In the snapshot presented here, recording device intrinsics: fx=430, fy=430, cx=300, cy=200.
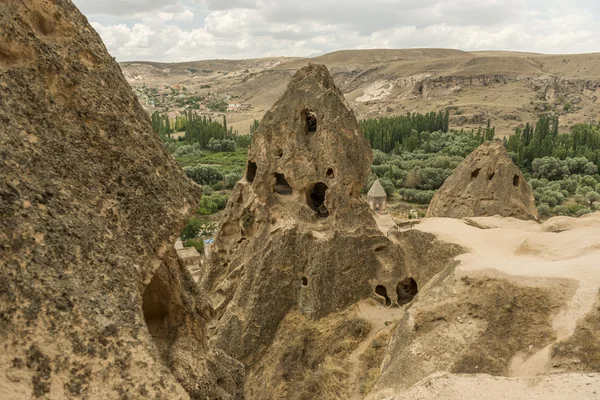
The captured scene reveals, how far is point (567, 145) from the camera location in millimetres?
55062

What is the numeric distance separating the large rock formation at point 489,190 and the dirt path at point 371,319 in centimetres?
963

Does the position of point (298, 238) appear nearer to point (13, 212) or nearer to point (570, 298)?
point (570, 298)

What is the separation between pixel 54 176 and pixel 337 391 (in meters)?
9.29

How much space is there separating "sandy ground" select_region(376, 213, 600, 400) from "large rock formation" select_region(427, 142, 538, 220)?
2.52 metres

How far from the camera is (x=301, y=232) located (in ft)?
41.5

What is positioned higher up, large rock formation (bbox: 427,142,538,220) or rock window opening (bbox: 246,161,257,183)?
rock window opening (bbox: 246,161,257,183)

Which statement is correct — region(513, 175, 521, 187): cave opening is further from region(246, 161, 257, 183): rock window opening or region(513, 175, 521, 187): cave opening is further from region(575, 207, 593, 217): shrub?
region(575, 207, 593, 217): shrub

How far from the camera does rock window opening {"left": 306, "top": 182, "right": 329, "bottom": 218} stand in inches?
538

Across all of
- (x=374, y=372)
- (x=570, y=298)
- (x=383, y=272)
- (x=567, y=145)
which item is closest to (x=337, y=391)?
(x=374, y=372)

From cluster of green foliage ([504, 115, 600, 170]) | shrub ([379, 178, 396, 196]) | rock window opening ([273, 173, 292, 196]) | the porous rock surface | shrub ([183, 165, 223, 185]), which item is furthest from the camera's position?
shrub ([183, 165, 223, 185])

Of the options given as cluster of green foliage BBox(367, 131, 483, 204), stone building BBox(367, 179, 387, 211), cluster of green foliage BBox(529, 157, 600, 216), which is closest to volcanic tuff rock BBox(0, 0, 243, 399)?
stone building BBox(367, 179, 387, 211)

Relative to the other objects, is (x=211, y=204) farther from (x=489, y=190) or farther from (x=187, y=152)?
(x=489, y=190)

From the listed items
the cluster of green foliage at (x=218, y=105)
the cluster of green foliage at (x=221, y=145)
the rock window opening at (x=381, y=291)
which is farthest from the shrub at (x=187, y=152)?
the cluster of green foliage at (x=218, y=105)

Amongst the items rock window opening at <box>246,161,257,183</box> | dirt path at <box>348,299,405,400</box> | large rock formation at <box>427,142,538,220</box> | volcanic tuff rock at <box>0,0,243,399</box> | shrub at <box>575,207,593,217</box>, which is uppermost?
volcanic tuff rock at <box>0,0,243,399</box>
